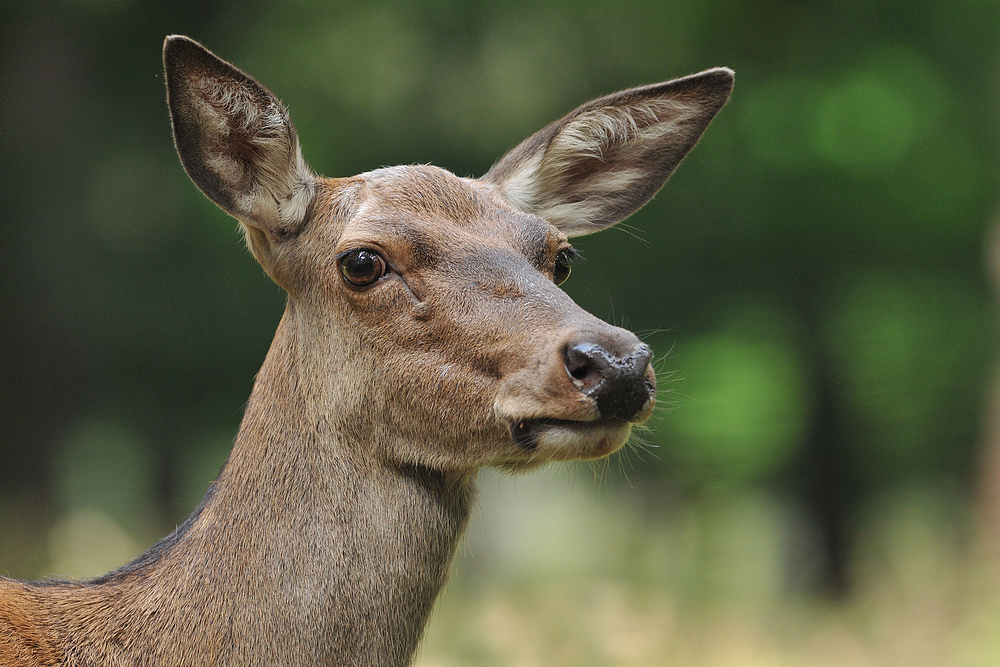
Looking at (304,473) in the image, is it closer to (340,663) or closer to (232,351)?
(340,663)

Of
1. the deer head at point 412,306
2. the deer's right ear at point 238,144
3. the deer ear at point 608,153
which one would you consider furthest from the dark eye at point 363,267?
the deer ear at point 608,153

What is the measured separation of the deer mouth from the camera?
3262 millimetres

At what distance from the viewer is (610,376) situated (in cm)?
313

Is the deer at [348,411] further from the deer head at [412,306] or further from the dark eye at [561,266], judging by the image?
the dark eye at [561,266]

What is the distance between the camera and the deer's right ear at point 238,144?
3666 millimetres

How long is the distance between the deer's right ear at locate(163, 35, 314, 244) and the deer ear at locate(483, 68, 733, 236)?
3.37ft

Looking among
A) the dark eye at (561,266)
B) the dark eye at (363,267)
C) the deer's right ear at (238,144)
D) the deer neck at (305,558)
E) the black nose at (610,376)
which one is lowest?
the deer neck at (305,558)

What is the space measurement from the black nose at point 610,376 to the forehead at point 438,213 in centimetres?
81

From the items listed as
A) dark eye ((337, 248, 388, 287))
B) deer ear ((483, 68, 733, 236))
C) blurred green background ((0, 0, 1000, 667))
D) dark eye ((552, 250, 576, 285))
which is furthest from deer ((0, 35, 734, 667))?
blurred green background ((0, 0, 1000, 667))

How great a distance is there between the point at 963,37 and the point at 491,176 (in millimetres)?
10891

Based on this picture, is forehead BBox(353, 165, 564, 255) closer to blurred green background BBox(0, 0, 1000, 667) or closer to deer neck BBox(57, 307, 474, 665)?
deer neck BBox(57, 307, 474, 665)

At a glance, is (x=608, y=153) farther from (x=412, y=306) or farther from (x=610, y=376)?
(x=610, y=376)

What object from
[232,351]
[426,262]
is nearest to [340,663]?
[426,262]

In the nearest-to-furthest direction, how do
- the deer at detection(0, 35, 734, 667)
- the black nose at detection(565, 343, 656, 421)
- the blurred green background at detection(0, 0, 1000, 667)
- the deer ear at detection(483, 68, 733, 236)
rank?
the black nose at detection(565, 343, 656, 421), the deer at detection(0, 35, 734, 667), the deer ear at detection(483, 68, 733, 236), the blurred green background at detection(0, 0, 1000, 667)
